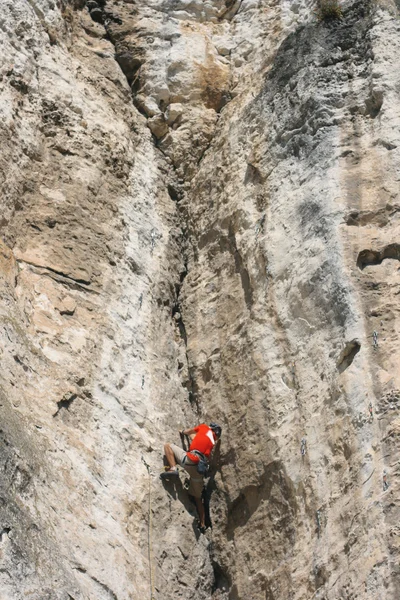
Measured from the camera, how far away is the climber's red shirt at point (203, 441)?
971cm

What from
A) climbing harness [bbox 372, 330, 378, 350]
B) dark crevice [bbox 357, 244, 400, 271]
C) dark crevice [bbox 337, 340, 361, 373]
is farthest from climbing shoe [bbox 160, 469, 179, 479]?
dark crevice [bbox 357, 244, 400, 271]

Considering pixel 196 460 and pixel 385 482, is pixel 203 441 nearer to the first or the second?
pixel 196 460

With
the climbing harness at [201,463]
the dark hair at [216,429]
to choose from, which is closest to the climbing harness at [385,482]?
the climbing harness at [201,463]

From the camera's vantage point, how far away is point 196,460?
9.66 meters

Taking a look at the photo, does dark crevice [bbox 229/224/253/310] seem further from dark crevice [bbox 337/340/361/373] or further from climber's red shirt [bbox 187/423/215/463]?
dark crevice [bbox 337/340/361/373]

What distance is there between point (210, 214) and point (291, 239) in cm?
174

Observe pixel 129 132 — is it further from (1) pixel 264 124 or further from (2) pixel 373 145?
(2) pixel 373 145

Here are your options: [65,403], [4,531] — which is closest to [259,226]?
[65,403]

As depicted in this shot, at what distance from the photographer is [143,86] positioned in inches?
516

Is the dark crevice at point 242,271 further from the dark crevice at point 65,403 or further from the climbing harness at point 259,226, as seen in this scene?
the dark crevice at point 65,403

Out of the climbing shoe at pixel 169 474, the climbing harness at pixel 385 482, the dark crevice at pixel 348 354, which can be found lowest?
the climbing shoe at pixel 169 474

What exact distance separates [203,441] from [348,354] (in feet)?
5.84

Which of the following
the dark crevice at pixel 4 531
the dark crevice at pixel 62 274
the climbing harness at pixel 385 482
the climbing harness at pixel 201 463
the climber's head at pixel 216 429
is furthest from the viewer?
the dark crevice at pixel 62 274

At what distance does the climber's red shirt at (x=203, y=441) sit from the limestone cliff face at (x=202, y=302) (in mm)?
208
